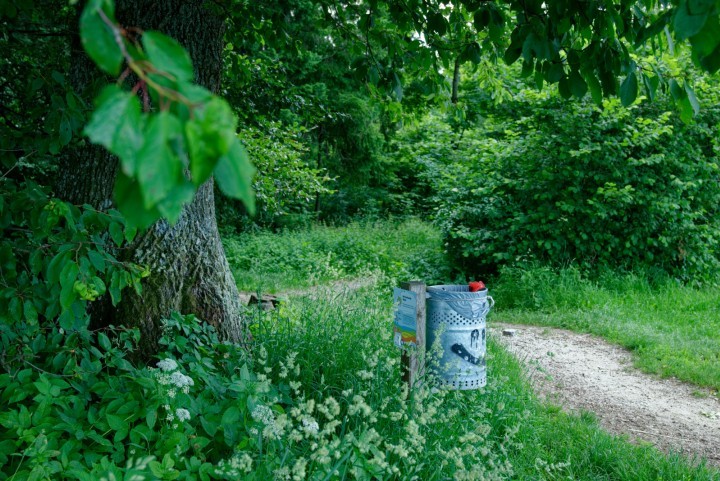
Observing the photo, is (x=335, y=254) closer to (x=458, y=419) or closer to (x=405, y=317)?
(x=405, y=317)

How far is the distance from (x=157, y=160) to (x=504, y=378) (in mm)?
3596

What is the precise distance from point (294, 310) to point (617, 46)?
3305 mm

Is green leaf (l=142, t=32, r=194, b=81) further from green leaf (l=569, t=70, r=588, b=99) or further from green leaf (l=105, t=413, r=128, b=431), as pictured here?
green leaf (l=569, t=70, r=588, b=99)

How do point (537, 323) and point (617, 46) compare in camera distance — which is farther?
point (537, 323)

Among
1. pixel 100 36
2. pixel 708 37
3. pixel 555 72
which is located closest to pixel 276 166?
pixel 555 72

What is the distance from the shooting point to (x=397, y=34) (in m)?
5.64

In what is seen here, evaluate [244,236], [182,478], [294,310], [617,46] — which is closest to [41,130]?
[182,478]

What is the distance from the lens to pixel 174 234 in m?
3.95

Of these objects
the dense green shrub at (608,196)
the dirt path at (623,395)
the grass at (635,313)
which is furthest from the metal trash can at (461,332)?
the dense green shrub at (608,196)

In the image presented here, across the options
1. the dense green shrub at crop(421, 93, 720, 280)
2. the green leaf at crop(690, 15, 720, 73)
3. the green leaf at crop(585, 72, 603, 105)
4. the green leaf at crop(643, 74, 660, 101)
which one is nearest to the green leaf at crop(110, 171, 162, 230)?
the green leaf at crop(690, 15, 720, 73)

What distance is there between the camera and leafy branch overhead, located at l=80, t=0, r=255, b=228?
0.83 metres

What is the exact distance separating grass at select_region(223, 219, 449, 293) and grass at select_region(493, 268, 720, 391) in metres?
2.00

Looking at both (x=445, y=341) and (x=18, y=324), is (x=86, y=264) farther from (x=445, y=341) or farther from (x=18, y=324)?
(x=445, y=341)

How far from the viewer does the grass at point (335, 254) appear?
34.5 feet
